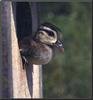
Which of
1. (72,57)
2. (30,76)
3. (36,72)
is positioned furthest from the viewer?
(72,57)

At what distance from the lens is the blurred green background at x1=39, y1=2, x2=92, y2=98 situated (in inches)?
288

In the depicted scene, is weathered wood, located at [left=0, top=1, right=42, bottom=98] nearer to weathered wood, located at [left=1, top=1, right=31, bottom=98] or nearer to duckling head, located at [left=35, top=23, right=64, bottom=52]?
weathered wood, located at [left=1, top=1, right=31, bottom=98]

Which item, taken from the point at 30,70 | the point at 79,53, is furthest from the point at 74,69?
the point at 30,70

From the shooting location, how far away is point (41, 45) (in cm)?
328

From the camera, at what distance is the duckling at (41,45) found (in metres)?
3.24

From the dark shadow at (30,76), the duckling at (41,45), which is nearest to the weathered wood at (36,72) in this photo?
the dark shadow at (30,76)

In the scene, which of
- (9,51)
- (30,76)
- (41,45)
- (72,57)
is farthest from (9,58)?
(72,57)

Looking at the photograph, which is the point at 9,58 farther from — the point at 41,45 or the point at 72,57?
the point at 72,57

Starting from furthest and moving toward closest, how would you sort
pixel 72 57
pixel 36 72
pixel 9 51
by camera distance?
pixel 72 57, pixel 36 72, pixel 9 51

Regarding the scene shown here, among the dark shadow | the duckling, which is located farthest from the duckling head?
the dark shadow

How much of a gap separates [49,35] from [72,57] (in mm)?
4487

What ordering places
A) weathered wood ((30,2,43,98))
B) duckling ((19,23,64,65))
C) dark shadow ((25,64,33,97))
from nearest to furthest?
1. duckling ((19,23,64,65))
2. dark shadow ((25,64,33,97))
3. weathered wood ((30,2,43,98))

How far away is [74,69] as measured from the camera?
7.57m

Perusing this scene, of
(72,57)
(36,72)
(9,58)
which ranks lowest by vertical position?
(72,57)
